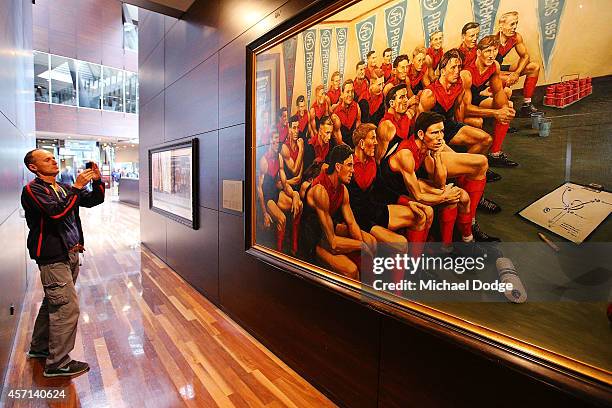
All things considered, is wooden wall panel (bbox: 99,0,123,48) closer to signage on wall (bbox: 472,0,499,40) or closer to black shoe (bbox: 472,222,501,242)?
signage on wall (bbox: 472,0,499,40)

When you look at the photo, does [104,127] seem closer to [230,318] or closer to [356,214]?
[230,318]

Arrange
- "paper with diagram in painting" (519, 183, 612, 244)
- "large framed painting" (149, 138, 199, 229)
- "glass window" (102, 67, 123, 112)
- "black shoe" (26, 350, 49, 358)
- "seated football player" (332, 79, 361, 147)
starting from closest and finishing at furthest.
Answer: "paper with diagram in painting" (519, 183, 612, 244)
"seated football player" (332, 79, 361, 147)
"black shoe" (26, 350, 49, 358)
"large framed painting" (149, 138, 199, 229)
"glass window" (102, 67, 123, 112)

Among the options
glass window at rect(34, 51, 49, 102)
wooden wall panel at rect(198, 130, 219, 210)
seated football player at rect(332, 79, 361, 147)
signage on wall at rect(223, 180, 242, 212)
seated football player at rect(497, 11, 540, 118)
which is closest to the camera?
seated football player at rect(497, 11, 540, 118)

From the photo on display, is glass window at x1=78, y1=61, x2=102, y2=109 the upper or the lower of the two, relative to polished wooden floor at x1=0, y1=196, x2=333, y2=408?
upper

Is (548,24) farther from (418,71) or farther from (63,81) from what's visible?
(63,81)

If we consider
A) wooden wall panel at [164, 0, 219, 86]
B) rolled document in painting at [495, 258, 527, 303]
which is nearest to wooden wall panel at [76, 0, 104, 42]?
wooden wall panel at [164, 0, 219, 86]

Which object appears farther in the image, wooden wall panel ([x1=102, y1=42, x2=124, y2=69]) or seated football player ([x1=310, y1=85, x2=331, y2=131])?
wooden wall panel ([x1=102, y1=42, x2=124, y2=69])

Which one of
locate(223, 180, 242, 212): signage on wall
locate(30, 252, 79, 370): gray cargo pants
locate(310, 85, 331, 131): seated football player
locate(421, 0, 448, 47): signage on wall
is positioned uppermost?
locate(421, 0, 448, 47): signage on wall

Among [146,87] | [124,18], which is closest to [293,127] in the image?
[146,87]

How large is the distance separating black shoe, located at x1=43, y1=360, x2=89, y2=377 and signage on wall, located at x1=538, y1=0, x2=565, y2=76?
3406 millimetres

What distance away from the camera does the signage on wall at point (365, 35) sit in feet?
5.97

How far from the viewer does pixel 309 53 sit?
226 centimetres

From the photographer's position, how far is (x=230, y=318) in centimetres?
340

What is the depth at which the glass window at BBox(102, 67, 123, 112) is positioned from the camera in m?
16.5
